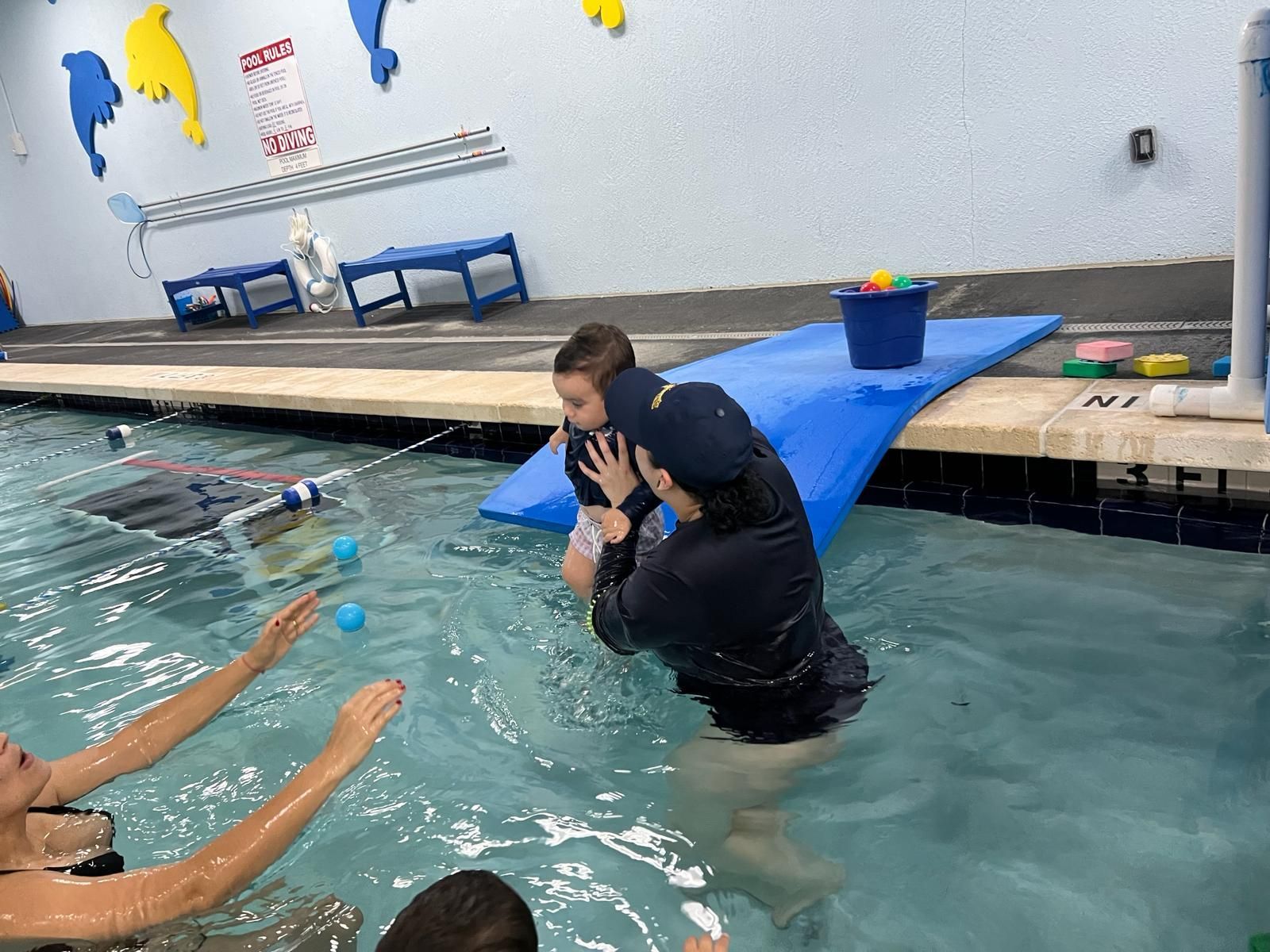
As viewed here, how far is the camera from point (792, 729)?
7.97ft

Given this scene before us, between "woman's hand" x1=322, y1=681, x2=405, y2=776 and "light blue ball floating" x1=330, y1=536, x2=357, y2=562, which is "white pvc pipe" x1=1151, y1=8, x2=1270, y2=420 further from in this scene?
"light blue ball floating" x1=330, y1=536, x2=357, y2=562

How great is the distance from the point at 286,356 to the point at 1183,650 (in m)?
8.21

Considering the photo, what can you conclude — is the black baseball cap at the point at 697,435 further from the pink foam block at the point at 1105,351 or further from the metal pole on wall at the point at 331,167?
the metal pole on wall at the point at 331,167

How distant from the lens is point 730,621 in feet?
7.04

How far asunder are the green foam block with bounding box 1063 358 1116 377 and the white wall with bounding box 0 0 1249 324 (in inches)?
99.1

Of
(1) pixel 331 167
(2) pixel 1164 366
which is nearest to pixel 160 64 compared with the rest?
(1) pixel 331 167

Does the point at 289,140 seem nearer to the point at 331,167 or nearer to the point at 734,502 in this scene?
the point at 331,167

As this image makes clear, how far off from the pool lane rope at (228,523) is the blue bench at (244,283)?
687cm

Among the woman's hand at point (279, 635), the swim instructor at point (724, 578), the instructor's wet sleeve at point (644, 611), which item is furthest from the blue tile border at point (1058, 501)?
the woman's hand at point (279, 635)

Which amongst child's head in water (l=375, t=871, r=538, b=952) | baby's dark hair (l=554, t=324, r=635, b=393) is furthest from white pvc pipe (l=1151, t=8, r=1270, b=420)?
child's head in water (l=375, t=871, r=538, b=952)

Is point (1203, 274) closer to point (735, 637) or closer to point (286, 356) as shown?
point (735, 637)

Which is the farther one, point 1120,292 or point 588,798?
point 1120,292

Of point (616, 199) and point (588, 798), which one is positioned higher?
point (616, 199)

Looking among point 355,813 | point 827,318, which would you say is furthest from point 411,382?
point 355,813
